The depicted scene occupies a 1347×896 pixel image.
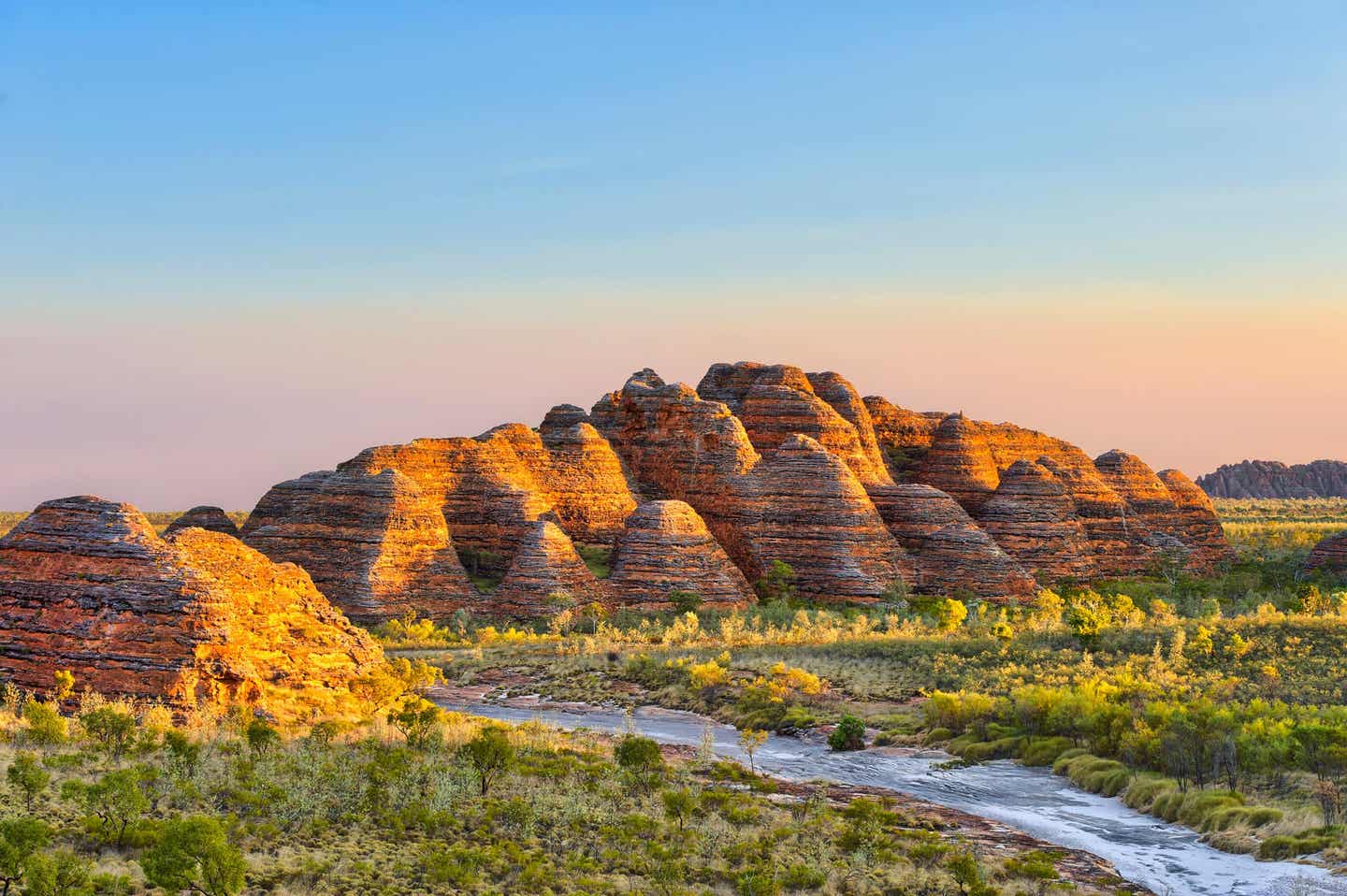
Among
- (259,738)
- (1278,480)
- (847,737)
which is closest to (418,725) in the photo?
(259,738)

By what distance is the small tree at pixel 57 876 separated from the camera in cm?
1530

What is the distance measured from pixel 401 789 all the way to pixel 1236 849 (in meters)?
16.1

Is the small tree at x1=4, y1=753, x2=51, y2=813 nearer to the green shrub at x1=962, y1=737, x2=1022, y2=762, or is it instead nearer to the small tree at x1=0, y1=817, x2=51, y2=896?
the small tree at x1=0, y1=817, x2=51, y2=896

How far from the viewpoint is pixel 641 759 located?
25.8 meters

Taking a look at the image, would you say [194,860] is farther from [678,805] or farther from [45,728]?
[45,728]

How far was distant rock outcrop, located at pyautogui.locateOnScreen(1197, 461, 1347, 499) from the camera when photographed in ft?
599

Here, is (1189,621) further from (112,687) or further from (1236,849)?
(112,687)

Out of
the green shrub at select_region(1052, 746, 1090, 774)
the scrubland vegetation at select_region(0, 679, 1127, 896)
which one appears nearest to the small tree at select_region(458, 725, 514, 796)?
the scrubland vegetation at select_region(0, 679, 1127, 896)

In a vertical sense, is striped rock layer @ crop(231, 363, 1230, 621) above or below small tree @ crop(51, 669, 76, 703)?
above

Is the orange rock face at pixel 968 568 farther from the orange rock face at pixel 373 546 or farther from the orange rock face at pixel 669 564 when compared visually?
the orange rock face at pixel 373 546

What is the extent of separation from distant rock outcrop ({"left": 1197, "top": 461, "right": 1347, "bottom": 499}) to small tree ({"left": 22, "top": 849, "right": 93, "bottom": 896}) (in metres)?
191

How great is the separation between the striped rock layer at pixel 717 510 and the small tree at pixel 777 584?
103 cm

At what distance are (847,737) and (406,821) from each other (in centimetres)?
1454

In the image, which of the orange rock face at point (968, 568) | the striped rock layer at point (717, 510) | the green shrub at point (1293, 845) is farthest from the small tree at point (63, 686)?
the orange rock face at point (968, 568)
